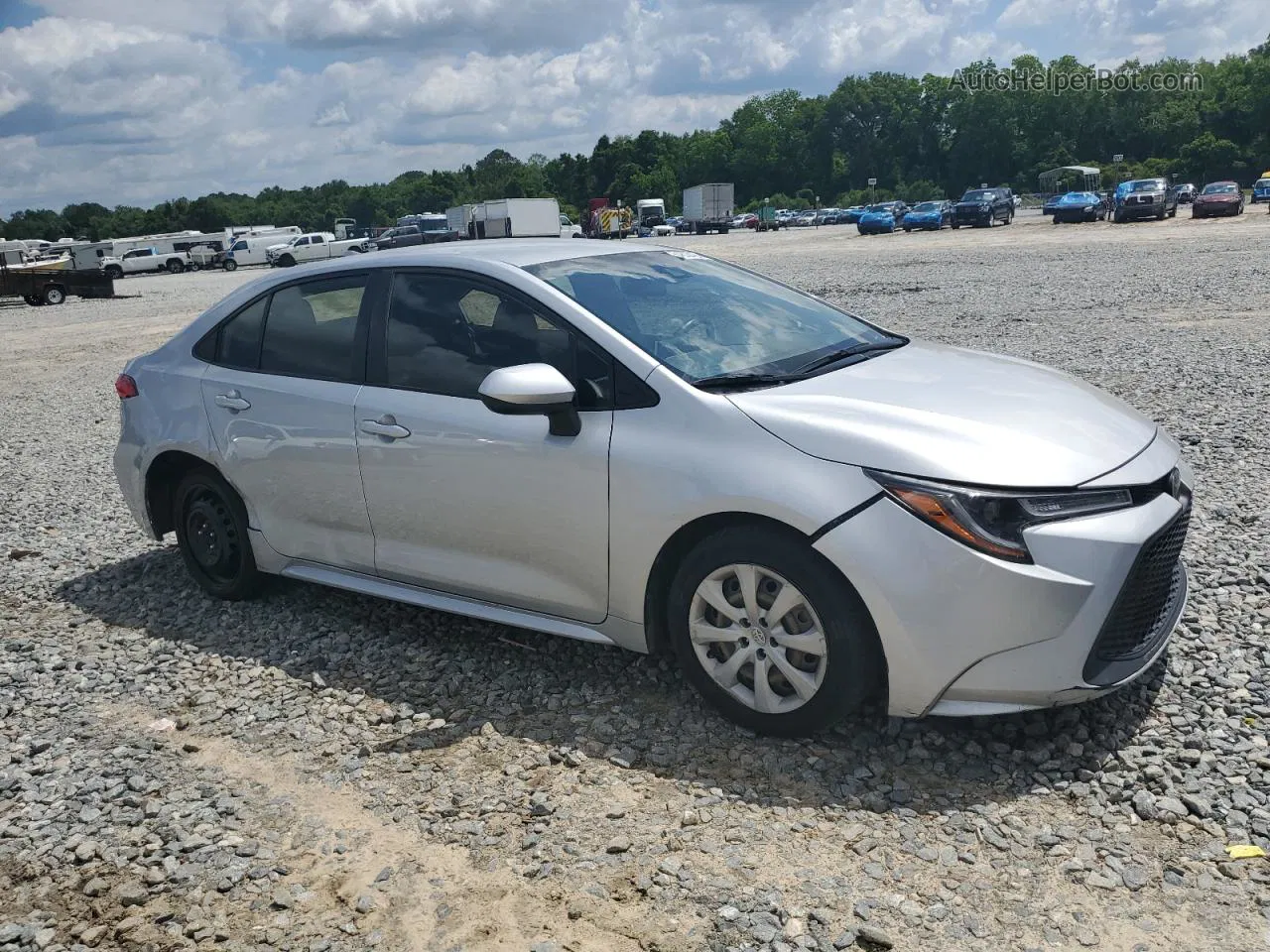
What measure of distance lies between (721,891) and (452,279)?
2.68 meters

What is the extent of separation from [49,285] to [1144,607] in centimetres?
3697

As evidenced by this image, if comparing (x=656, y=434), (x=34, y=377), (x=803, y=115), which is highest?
(x=803, y=115)

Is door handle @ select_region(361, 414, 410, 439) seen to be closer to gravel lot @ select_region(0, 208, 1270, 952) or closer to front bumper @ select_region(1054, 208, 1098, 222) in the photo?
gravel lot @ select_region(0, 208, 1270, 952)

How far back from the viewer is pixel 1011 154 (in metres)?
134

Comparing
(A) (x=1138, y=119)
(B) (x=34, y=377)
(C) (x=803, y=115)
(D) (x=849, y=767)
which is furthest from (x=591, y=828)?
(C) (x=803, y=115)

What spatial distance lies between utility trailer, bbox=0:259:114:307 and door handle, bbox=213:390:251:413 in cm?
3285

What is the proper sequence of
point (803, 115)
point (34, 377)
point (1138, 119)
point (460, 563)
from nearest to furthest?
point (460, 563) → point (34, 377) → point (1138, 119) → point (803, 115)

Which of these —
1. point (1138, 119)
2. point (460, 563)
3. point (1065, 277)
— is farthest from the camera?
point (1138, 119)

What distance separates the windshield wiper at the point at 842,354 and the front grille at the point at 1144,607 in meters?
1.33

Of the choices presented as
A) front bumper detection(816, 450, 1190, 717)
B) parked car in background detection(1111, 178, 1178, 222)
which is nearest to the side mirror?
front bumper detection(816, 450, 1190, 717)

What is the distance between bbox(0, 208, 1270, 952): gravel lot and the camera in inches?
119

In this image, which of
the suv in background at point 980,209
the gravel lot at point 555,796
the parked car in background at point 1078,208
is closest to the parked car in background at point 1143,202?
the parked car in background at point 1078,208

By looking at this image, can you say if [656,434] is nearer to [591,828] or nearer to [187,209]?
[591,828]

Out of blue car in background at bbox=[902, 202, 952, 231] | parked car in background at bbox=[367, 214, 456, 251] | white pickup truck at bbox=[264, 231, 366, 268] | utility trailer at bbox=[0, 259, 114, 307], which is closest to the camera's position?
utility trailer at bbox=[0, 259, 114, 307]
